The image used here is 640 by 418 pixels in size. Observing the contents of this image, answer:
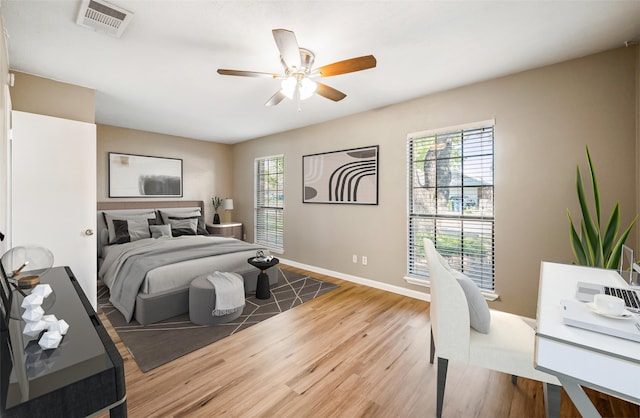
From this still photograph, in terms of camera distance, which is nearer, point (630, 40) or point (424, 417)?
point (424, 417)

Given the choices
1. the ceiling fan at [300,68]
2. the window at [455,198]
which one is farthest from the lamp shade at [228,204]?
the window at [455,198]

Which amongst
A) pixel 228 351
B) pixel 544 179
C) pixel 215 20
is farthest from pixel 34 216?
pixel 544 179

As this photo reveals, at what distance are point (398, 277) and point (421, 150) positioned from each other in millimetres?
1695

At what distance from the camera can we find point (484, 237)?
3.12 m

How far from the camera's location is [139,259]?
125 inches

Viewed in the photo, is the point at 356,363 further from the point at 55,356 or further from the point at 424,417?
the point at 55,356

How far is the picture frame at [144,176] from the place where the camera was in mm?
4820

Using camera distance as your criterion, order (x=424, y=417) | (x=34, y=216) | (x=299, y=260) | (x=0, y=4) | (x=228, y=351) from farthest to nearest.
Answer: (x=299, y=260) → (x=34, y=216) → (x=228, y=351) → (x=0, y=4) → (x=424, y=417)

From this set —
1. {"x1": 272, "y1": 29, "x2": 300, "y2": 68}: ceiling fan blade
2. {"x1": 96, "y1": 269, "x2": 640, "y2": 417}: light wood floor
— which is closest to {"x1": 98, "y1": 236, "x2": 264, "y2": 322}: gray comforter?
{"x1": 96, "y1": 269, "x2": 640, "y2": 417}: light wood floor

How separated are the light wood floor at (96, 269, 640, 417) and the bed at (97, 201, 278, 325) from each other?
17.1 inches

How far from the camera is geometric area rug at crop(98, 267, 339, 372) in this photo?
232cm

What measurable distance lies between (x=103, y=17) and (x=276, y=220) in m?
4.03

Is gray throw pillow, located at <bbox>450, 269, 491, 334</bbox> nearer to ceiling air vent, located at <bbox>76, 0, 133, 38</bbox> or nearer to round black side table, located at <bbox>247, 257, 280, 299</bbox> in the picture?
round black side table, located at <bbox>247, 257, 280, 299</bbox>

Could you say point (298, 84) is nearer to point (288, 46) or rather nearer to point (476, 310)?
point (288, 46)
